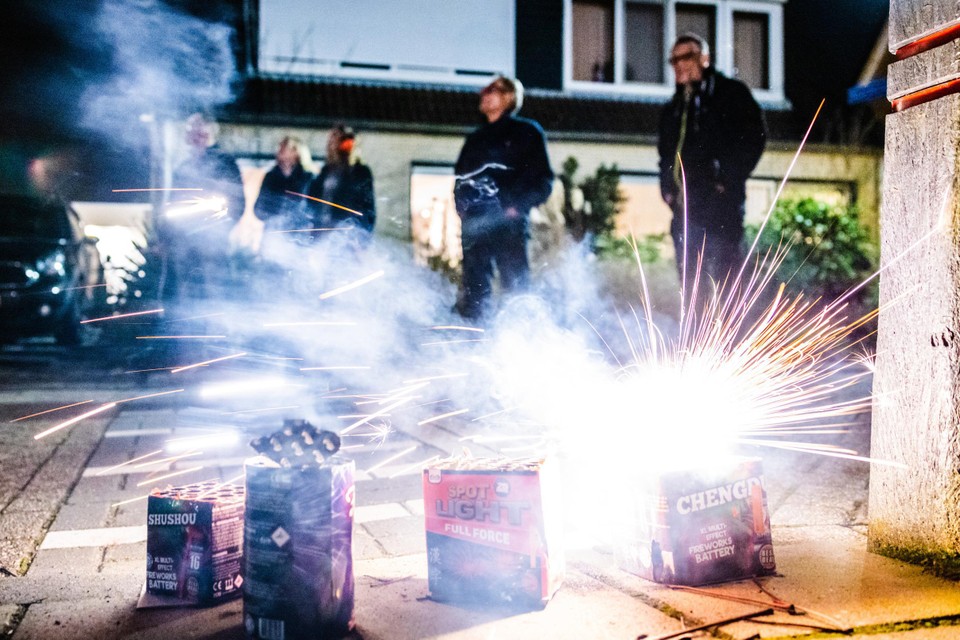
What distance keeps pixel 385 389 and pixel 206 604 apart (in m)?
4.27

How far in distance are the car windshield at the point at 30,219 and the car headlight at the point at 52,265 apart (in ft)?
0.95

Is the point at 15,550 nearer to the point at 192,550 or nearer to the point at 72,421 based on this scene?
the point at 192,550

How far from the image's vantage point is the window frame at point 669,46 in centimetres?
1382

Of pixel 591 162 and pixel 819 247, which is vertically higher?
pixel 591 162

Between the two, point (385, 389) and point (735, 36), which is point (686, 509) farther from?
point (735, 36)

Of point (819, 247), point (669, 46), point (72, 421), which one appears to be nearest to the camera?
point (72, 421)

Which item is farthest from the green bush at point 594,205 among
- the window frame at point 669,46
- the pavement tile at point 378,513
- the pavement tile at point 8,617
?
the pavement tile at point 8,617

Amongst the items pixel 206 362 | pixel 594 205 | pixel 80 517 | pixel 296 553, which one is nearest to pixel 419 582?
pixel 296 553

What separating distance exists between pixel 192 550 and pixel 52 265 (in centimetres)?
946

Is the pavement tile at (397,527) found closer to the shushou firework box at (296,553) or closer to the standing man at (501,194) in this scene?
the shushou firework box at (296,553)

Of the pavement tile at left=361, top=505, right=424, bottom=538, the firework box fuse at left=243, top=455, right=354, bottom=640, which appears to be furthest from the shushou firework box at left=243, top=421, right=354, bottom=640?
the pavement tile at left=361, top=505, right=424, bottom=538

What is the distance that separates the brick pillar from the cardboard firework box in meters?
2.29

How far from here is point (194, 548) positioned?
2.54m

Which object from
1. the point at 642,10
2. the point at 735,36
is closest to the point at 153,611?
the point at 642,10
